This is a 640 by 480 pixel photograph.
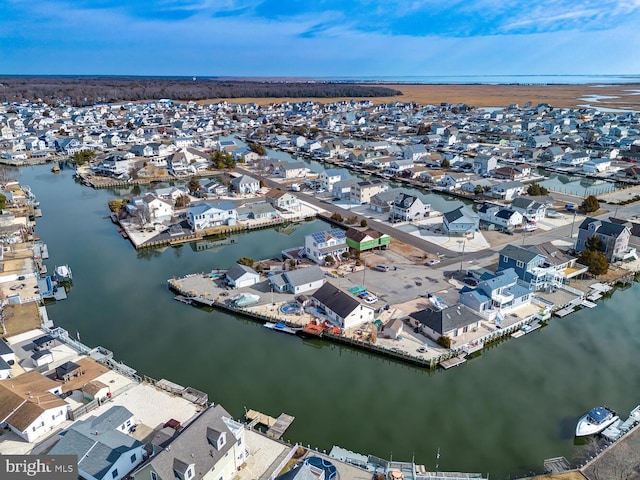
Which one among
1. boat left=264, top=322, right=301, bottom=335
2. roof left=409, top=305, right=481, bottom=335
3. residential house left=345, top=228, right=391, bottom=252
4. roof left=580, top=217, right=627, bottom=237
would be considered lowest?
boat left=264, top=322, right=301, bottom=335

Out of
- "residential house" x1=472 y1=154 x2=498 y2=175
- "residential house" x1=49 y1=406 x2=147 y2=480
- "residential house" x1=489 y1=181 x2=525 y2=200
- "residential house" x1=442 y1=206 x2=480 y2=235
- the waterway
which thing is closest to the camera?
"residential house" x1=49 y1=406 x2=147 y2=480

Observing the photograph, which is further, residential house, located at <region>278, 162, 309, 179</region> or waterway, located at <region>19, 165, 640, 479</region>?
residential house, located at <region>278, 162, 309, 179</region>

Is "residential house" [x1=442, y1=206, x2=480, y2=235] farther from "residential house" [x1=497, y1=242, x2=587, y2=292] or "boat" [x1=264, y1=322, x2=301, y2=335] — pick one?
"boat" [x1=264, y1=322, x2=301, y2=335]

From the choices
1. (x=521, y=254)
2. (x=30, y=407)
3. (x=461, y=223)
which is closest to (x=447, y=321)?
(x=521, y=254)

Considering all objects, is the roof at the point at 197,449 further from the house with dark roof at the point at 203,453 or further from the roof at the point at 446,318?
the roof at the point at 446,318

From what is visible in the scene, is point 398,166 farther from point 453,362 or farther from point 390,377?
point 390,377

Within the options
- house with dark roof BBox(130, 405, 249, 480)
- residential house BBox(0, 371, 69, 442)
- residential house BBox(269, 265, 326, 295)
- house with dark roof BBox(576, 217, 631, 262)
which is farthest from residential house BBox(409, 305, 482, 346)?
residential house BBox(0, 371, 69, 442)

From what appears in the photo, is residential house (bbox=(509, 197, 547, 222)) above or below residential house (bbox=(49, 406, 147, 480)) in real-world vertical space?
above

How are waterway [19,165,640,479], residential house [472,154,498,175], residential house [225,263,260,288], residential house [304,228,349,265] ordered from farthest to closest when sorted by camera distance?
residential house [472,154,498,175] → residential house [304,228,349,265] → residential house [225,263,260,288] → waterway [19,165,640,479]

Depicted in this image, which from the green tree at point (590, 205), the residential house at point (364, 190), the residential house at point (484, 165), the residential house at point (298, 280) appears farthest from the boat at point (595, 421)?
the residential house at point (484, 165)
